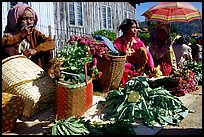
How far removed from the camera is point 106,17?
49.8 feet

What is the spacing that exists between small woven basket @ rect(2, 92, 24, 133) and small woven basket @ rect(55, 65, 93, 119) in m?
0.54

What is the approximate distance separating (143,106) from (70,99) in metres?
0.97

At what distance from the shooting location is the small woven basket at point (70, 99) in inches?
150

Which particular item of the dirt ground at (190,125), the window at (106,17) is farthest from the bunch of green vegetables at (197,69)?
the window at (106,17)

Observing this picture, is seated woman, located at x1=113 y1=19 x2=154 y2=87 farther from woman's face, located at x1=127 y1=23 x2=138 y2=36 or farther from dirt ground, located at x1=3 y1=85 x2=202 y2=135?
dirt ground, located at x1=3 y1=85 x2=202 y2=135

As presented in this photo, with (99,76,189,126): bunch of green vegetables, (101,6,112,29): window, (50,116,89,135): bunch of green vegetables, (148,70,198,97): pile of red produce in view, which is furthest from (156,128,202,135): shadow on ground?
(101,6,112,29): window

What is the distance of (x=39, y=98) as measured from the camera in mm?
4039

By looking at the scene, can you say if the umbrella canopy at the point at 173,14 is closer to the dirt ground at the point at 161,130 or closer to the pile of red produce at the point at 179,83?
the pile of red produce at the point at 179,83

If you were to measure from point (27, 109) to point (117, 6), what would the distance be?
1360 cm

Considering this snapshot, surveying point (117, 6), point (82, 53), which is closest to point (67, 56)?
point (82, 53)

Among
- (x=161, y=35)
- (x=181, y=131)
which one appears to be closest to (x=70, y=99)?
(x=181, y=131)

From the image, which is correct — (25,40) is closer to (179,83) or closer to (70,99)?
(70,99)

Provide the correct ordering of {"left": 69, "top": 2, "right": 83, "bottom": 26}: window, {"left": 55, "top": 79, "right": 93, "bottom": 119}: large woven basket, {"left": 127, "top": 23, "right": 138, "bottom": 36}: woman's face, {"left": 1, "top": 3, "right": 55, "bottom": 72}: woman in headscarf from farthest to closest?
{"left": 69, "top": 2, "right": 83, "bottom": 26}: window < {"left": 127, "top": 23, "right": 138, "bottom": 36}: woman's face < {"left": 1, "top": 3, "right": 55, "bottom": 72}: woman in headscarf < {"left": 55, "top": 79, "right": 93, "bottom": 119}: large woven basket

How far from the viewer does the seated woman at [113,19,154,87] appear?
19.7 ft
